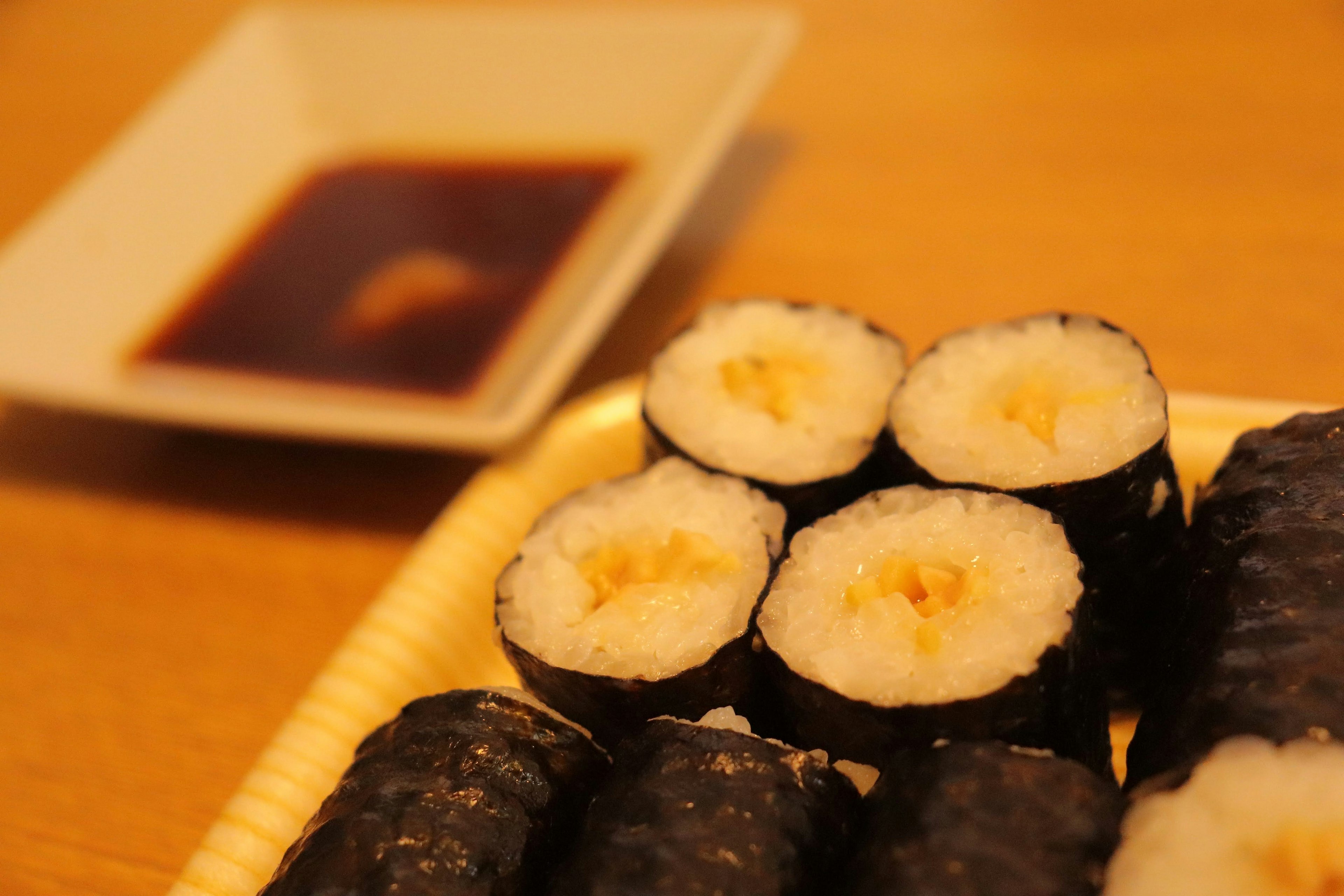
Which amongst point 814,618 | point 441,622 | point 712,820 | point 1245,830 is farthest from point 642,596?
point 1245,830

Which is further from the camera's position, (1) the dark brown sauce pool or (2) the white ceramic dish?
(1) the dark brown sauce pool

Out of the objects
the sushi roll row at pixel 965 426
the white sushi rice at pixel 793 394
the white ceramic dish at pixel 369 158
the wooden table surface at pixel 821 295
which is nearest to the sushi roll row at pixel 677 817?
the sushi roll row at pixel 965 426

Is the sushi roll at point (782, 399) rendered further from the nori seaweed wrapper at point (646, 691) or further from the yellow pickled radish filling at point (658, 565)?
the nori seaweed wrapper at point (646, 691)

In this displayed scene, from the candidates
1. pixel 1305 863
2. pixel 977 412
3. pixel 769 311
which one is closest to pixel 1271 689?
pixel 1305 863

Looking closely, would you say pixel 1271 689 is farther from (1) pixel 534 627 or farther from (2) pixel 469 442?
(2) pixel 469 442

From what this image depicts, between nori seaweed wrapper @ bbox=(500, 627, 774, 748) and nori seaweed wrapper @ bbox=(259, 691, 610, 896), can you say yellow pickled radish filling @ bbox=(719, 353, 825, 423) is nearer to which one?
nori seaweed wrapper @ bbox=(500, 627, 774, 748)

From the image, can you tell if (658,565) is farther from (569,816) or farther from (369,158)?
(369,158)

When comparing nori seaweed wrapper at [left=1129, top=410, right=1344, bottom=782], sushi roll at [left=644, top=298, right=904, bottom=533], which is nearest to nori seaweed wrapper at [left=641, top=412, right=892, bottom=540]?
sushi roll at [left=644, top=298, right=904, bottom=533]
